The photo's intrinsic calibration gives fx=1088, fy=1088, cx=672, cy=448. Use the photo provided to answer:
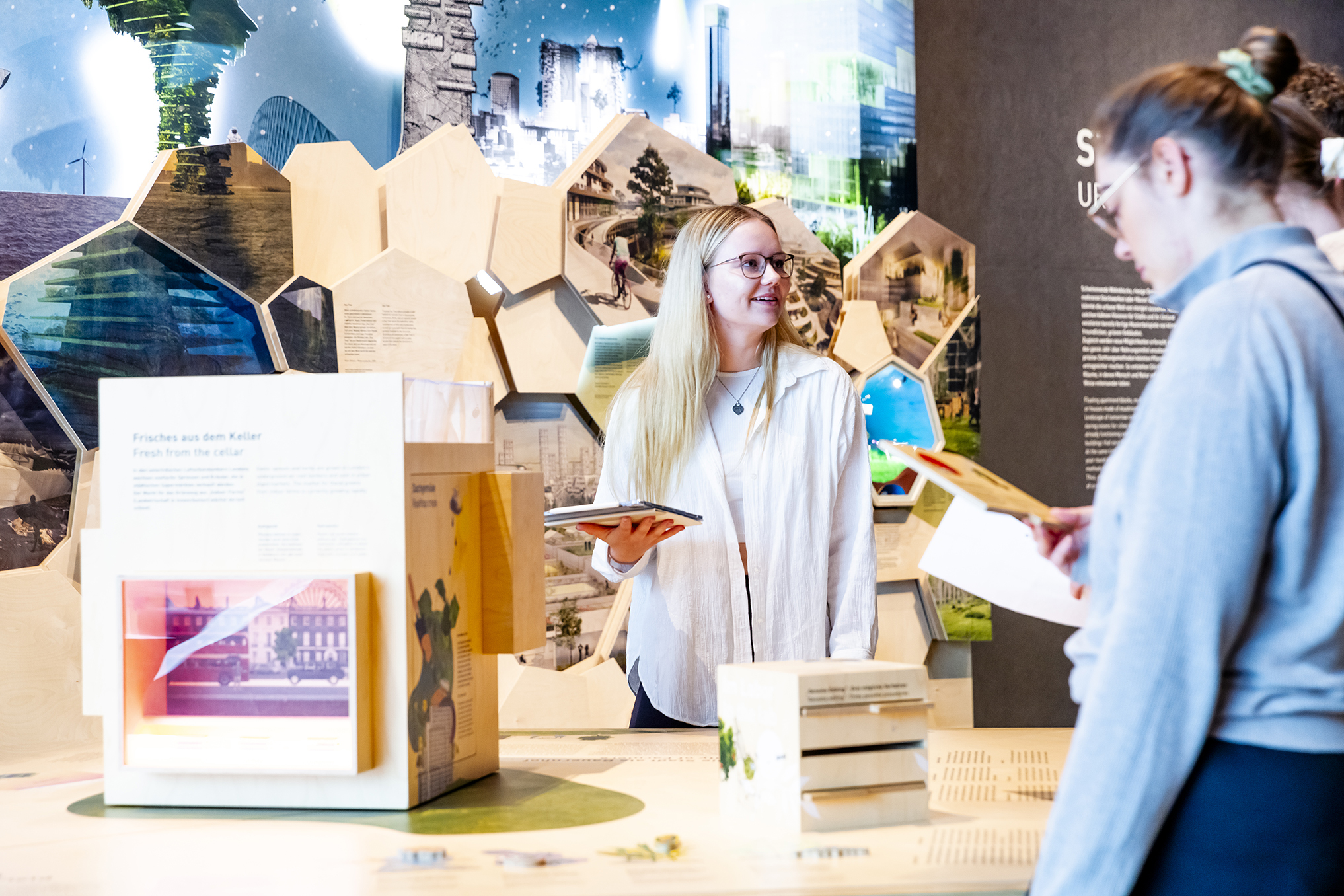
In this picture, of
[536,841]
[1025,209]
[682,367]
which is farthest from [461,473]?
[1025,209]

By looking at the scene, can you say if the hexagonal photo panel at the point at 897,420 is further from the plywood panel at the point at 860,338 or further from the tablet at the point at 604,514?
the tablet at the point at 604,514

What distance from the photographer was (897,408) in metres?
3.37

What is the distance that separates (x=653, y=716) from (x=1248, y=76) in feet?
4.92

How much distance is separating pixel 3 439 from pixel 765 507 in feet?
5.75

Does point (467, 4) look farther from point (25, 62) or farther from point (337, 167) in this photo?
point (25, 62)

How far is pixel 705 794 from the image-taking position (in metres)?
1.23

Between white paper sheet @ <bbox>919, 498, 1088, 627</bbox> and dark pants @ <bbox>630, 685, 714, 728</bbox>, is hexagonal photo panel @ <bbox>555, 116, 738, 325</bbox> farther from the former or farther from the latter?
white paper sheet @ <bbox>919, 498, 1088, 627</bbox>

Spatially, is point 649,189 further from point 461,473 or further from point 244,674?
point 244,674

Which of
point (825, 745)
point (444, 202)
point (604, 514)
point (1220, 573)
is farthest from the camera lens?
point (444, 202)

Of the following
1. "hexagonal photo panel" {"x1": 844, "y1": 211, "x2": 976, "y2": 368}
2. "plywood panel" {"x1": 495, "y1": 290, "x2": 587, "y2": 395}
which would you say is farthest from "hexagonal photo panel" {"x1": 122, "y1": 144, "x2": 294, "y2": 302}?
"hexagonal photo panel" {"x1": 844, "y1": 211, "x2": 976, "y2": 368}

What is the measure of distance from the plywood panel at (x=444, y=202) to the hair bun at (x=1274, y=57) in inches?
87.1

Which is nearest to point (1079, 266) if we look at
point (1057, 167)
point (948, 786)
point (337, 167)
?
point (1057, 167)

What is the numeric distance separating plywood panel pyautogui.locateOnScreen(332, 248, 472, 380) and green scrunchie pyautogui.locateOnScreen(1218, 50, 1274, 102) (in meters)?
2.18

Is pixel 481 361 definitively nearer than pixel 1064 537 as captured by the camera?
No
